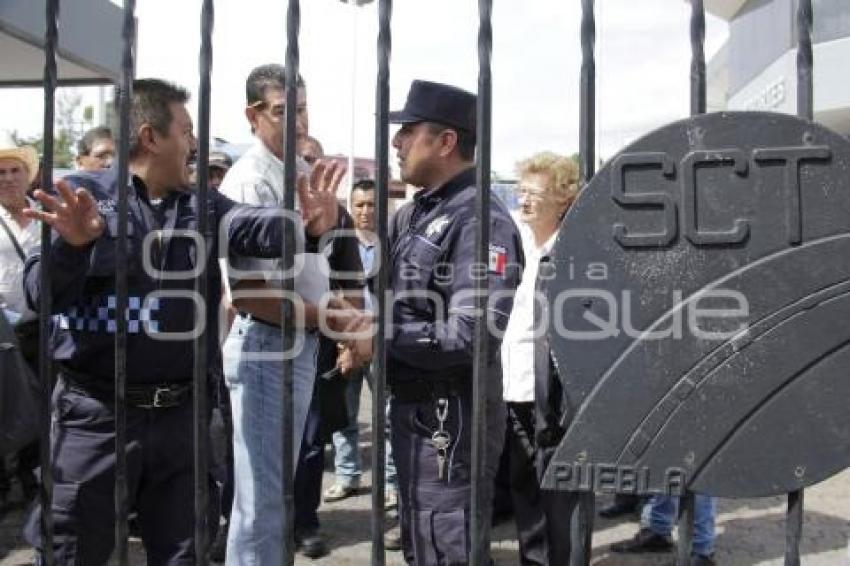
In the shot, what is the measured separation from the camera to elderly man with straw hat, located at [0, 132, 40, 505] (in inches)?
178

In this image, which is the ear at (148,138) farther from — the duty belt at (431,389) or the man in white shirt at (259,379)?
the duty belt at (431,389)

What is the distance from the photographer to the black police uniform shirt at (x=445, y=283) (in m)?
2.52

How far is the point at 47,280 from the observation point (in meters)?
1.82

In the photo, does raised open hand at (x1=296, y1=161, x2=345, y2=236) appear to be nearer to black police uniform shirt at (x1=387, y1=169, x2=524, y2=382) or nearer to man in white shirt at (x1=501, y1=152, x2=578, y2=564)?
black police uniform shirt at (x1=387, y1=169, x2=524, y2=382)

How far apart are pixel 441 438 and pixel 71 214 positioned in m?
1.27

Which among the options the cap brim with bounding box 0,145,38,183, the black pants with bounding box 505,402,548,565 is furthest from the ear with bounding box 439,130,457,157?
the cap brim with bounding box 0,145,38,183

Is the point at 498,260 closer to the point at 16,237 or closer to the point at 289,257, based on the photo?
the point at 289,257

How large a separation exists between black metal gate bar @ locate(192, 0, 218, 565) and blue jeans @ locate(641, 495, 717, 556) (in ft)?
8.85

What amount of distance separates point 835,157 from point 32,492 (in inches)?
193

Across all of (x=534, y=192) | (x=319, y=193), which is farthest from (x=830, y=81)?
(x=319, y=193)

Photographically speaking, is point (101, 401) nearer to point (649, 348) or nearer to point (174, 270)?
point (174, 270)

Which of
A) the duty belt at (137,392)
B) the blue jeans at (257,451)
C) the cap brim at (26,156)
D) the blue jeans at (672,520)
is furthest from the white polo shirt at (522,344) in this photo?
the cap brim at (26,156)

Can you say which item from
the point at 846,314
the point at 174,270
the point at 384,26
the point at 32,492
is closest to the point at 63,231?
the point at 174,270

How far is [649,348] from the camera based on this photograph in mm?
1527
